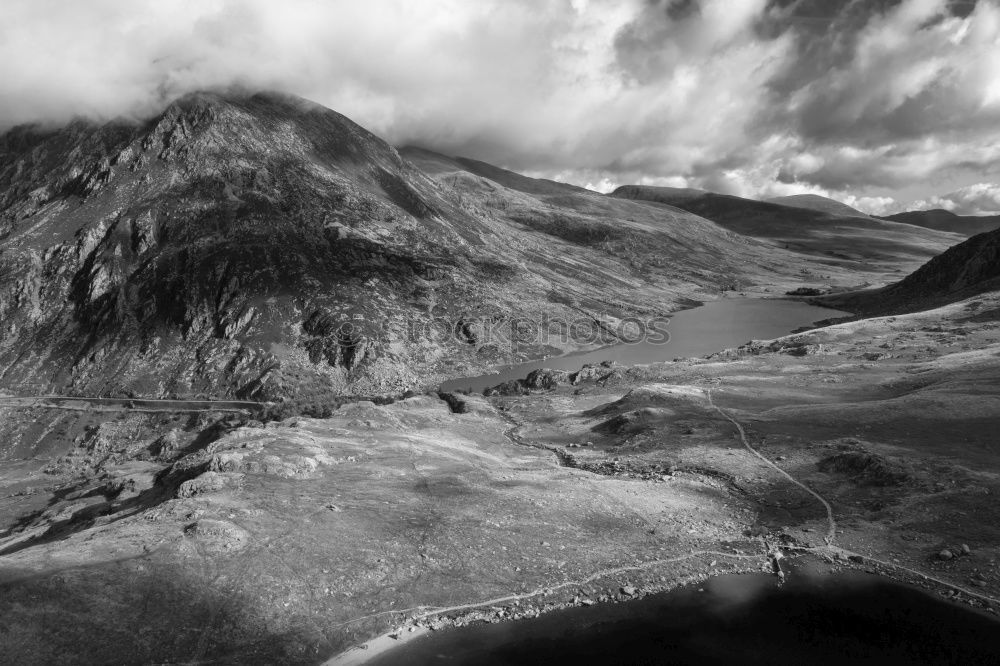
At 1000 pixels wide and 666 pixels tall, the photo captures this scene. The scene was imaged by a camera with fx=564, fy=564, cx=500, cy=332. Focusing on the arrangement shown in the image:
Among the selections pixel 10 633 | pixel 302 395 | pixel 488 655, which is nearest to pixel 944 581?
pixel 488 655

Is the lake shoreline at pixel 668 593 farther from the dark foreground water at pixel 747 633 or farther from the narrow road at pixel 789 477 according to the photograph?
the narrow road at pixel 789 477

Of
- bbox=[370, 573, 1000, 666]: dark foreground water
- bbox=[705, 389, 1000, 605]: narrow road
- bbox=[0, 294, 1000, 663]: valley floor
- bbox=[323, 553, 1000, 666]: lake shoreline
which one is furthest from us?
bbox=[705, 389, 1000, 605]: narrow road

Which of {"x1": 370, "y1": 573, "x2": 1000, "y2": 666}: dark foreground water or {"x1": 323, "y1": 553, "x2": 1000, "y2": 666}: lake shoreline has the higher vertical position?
{"x1": 323, "y1": 553, "x2": 1000, "y2": 666}: lake shoreline

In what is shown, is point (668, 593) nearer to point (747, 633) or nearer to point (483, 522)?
point (747, 633)

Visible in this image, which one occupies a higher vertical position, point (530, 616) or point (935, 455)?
point (935, 455)

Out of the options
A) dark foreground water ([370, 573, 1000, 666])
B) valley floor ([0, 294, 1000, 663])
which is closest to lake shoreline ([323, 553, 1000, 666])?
valley floor ([0, 294, 1000, 663])

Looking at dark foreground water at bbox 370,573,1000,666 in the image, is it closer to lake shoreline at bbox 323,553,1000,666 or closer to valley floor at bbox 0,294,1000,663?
lake shoreline at bbox 323,553,1000,666

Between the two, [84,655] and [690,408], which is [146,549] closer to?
[84,655]
